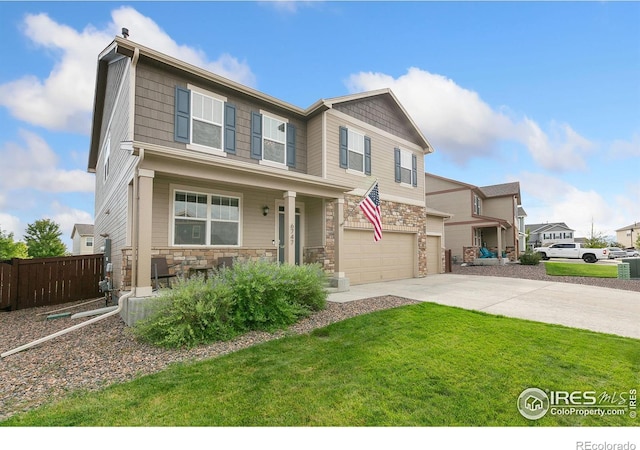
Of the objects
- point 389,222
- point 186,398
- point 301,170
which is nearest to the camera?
point 186,398

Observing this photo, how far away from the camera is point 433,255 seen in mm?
14664

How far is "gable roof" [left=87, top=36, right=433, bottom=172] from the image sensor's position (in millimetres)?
6926

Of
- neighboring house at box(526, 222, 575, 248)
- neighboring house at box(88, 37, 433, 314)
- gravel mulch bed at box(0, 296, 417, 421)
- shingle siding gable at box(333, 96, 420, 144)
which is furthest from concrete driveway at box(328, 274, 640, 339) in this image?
neighboring house at box(526, 222, 575, 248)

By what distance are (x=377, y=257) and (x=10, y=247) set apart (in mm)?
30528

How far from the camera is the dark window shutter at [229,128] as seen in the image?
8373 millimetres

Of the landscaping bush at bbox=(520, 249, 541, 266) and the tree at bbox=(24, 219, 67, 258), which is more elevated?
the tree at bbox=(24, 219, 67, 258)

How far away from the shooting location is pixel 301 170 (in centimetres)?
1021

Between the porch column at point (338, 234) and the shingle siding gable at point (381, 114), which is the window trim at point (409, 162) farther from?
the porch column at point (338, 234)

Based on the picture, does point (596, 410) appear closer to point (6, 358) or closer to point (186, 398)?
point (186, 398)

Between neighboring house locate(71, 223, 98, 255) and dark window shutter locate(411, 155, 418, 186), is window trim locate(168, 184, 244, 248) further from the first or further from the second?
neighboring house locate(71, 223, 98, 255)

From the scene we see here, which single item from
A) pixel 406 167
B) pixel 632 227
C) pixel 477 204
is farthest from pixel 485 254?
pixel 632 227

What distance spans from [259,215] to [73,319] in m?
5.00

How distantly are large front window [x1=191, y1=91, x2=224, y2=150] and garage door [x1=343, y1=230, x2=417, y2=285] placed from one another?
16.6 feet
